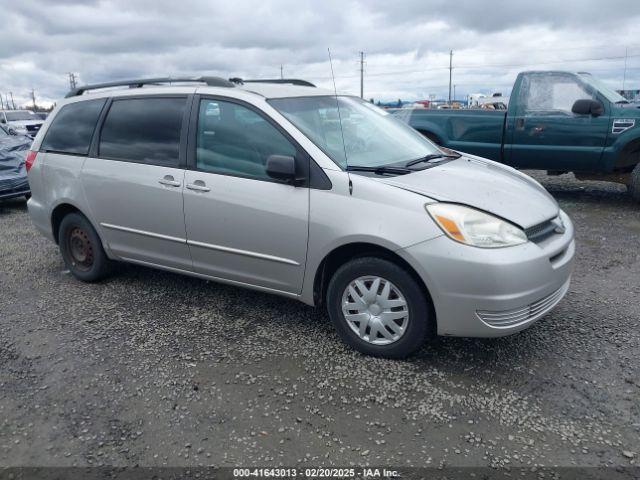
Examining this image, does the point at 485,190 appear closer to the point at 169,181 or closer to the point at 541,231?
the point at 541,231

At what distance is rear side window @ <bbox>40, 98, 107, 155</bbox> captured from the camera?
4.62m

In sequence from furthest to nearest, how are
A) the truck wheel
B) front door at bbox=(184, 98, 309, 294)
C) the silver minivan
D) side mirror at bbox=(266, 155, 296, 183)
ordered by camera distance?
the truck wheel, front door at bbox=(184, 98, 309, 294), side mirror at bbox=(266, 155, 296, 183), the silver minivan

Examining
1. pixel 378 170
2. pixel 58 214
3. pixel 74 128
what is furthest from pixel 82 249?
pixel 378 170

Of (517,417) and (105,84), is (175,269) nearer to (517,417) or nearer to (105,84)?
(105,84)

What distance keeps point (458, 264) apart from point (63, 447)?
2.26m

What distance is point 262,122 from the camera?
3.67 metres

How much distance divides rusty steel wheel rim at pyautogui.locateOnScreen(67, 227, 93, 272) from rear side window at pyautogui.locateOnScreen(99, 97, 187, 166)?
82cm

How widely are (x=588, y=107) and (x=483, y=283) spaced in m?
5.60

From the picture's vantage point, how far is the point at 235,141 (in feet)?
12.4

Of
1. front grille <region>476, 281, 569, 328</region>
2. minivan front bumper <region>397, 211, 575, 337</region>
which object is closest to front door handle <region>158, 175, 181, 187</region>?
minivan front bumper <region>397, 211, 575, 337</region>

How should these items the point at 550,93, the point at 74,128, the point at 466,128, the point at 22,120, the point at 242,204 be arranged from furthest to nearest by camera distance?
the point at 22,120 → the point at 466,128 → the point at 550,93 → the point at 74,128 → the point at 242,204

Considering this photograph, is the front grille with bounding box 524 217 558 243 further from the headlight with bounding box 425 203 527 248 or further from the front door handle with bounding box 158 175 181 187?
the front door handle with bounding box 158 175 181 187

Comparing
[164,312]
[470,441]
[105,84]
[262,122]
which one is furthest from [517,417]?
[105,84]

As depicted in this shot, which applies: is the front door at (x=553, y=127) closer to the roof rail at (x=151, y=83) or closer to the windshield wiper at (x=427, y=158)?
the windshield wiper at (x=427, y=158)
